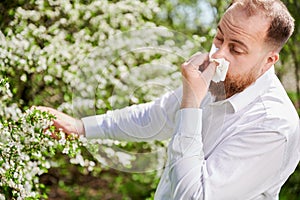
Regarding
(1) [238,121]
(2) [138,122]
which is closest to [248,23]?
(1) [238,121]

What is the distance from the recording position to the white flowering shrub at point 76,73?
7.93 ft

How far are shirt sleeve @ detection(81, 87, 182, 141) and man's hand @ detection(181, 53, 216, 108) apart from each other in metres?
0.33

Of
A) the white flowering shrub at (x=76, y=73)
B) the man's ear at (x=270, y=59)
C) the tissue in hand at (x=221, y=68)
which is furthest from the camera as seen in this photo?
the white flowering shrub at (x=76, y=73)

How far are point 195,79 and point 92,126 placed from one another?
0.60m

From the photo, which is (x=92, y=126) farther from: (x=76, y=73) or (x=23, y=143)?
(x=76, y=73)

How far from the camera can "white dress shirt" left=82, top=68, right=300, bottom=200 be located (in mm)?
2055

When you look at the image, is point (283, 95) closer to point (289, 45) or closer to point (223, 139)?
point (223, 139)

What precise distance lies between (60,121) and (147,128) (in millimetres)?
324

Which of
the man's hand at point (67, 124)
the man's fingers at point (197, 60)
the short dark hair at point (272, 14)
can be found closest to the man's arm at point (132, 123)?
the man's hand at point (67, 124)

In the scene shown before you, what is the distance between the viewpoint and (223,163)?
2.05 metres

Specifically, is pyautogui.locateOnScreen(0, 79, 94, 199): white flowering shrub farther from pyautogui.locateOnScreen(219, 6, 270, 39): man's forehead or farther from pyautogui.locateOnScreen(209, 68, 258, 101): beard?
pyautogui.locateOnScreen(219, 6, 270, 39): man's forehead

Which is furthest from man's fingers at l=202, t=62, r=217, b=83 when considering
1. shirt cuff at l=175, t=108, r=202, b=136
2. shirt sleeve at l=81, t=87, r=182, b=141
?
shirt sleeve at l=81, t=87, r=182, b=141

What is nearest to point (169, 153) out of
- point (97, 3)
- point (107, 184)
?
Result: point (97, 3)

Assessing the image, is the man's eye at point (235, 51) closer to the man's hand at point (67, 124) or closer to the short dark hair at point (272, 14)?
the short dark hair at point (272, 14)
